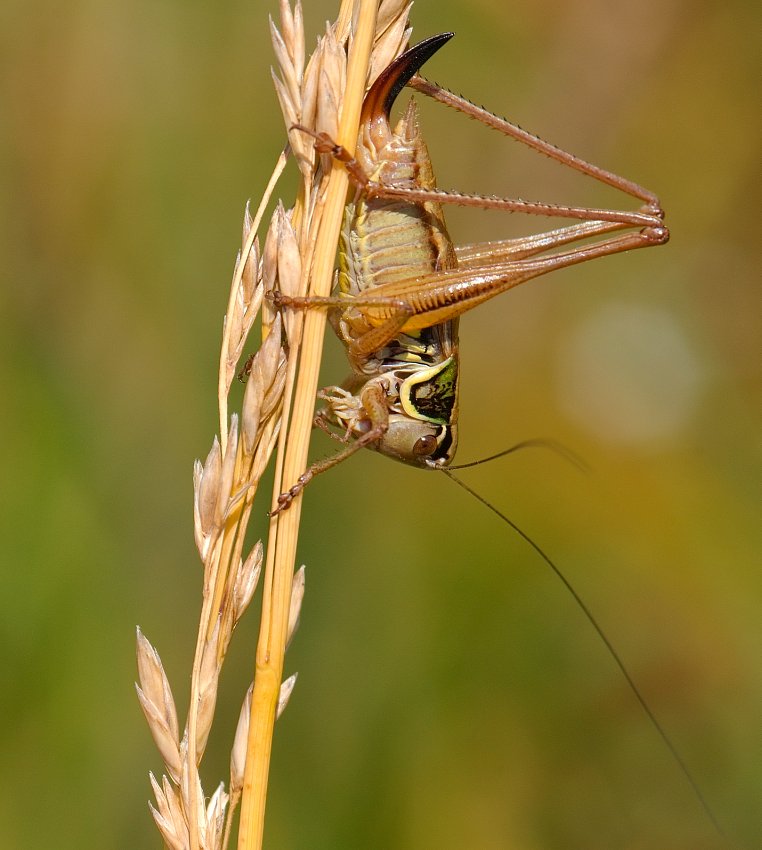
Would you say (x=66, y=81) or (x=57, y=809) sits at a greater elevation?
(x=66, y=81)

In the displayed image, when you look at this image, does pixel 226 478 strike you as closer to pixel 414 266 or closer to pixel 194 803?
pixel 194 803

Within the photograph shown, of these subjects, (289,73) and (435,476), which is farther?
(435,476)

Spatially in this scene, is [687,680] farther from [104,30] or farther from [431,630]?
[104,30]

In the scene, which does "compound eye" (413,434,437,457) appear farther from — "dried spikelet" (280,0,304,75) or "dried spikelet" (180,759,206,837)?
"dried spikelet" (180,759,206,837)

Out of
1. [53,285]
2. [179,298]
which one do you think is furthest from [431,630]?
[53,285]

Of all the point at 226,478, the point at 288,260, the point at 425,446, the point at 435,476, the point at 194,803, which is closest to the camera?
the point at 194,803

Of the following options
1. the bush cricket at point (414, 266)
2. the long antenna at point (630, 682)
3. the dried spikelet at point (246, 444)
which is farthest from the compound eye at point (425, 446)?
the dried spikelet at point (246, 444)

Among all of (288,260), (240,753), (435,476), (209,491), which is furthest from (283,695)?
(435,476)

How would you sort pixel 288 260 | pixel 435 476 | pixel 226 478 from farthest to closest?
pixel 435 476
pixel 288 260
pixel 226 478
